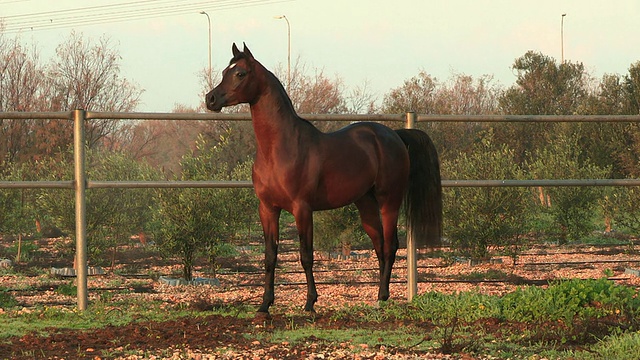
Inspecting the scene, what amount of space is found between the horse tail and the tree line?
566 centimetres

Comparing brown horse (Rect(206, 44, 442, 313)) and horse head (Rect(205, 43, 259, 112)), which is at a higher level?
horse head (Rect(205, 43, 259, 112))

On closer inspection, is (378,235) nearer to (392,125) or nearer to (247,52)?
(247,52)

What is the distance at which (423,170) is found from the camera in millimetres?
6652

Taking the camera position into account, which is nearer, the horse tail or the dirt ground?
the dirt ground

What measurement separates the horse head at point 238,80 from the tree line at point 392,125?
5497 mm

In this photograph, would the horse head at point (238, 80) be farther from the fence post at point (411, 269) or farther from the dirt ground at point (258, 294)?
the fence post at point (411, 269)

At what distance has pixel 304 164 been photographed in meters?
5.88

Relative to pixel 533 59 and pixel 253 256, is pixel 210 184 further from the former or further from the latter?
pixel 533 59

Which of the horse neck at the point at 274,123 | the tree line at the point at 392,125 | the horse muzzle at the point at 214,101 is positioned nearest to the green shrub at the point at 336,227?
the tree line at the point at 392,125

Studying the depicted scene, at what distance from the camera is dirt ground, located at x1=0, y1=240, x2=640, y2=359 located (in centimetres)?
473

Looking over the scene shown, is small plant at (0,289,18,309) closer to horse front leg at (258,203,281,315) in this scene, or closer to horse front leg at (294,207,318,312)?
horse front leg at (258,203,281,315)

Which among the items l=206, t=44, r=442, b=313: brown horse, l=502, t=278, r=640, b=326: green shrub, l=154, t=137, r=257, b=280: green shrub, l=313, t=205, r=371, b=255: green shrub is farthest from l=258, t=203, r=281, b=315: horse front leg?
l=313, t=205, r=371, b=255: green shrub

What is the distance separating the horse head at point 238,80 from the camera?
5.84m

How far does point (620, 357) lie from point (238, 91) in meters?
2.88
